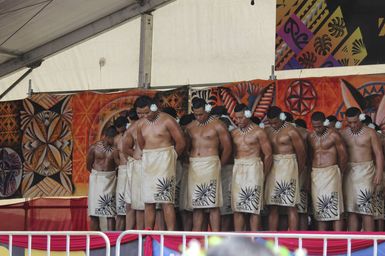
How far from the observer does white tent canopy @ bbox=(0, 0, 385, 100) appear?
32.5ft

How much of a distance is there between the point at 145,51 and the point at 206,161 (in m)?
3.35

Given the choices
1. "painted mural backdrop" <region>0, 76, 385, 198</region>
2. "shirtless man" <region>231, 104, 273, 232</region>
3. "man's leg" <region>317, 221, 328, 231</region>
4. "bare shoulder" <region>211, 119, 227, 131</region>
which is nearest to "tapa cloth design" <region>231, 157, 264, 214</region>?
"shirtless man" <region>231, 104, 273, 232</region>

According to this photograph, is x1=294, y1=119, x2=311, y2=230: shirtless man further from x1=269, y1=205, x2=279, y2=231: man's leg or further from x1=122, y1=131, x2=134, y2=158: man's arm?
x1=122, y1=131, x2=134, y2=158: man's arm

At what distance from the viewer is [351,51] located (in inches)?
371

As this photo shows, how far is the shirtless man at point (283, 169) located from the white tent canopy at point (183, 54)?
7.03 ft

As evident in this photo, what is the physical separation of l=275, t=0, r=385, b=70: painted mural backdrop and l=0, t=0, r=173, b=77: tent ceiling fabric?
5.94ft

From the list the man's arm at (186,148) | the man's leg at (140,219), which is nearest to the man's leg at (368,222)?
the man's arm at (186,148)

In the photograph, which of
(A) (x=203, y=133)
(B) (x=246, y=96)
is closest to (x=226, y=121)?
(A) (x=203, y=133)

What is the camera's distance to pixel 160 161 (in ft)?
24.2

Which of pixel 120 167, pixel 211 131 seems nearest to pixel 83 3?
pixel 120 167

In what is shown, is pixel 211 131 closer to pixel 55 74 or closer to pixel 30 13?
pixel 30 13

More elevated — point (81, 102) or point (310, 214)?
point (81, 102)

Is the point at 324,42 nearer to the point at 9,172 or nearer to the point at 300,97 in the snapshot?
the point at 300,97

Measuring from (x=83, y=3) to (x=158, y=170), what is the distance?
11.0 ft
